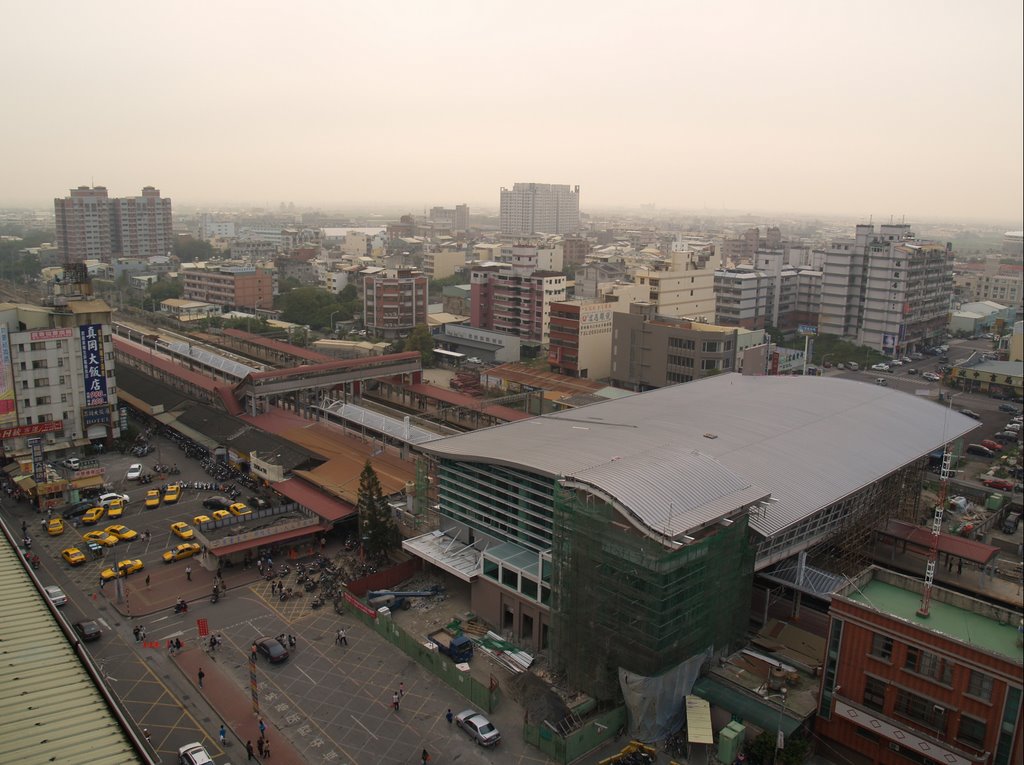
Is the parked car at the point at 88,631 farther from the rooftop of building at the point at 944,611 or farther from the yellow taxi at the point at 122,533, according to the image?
the rooftop of building at the point at 944,611

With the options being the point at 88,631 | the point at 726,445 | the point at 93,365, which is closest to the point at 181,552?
the point at 88,631

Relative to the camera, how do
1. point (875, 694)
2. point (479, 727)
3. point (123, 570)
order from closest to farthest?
point (875, 694)
point (479, 727)
point (123, 570)

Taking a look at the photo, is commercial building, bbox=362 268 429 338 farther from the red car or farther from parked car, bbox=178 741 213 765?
parked car, bbox=178 741 213 765

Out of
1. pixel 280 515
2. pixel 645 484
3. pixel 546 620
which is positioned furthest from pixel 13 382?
pixel 645 484

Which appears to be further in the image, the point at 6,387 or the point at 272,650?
the point at 6,387

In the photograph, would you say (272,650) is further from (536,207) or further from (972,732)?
(536,207)

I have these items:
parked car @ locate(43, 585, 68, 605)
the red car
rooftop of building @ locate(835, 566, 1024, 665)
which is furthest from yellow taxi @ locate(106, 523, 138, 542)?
the red car

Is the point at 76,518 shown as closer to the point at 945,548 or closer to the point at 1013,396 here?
the point at 945,548
